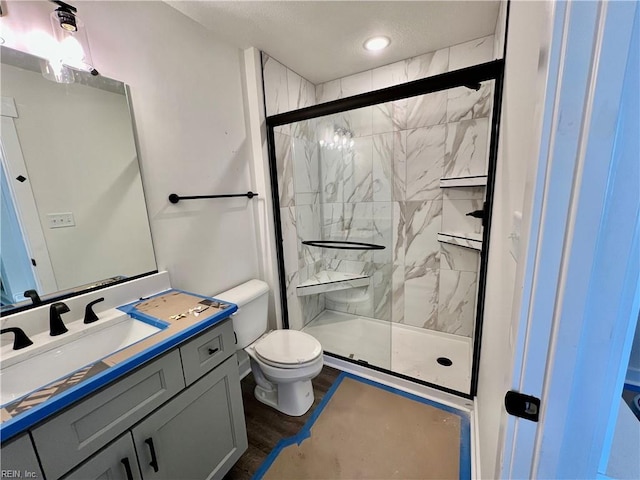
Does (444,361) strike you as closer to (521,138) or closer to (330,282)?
(330,282)

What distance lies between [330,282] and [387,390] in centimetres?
104

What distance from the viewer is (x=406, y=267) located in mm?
2438

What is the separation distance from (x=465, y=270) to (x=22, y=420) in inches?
98.5

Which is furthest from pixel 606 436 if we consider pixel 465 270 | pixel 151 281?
pixel 465 270

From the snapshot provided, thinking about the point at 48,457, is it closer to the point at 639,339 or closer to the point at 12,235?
the point at 12,235

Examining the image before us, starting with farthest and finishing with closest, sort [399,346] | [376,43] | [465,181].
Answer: [399,346] → [465,181] → [376,43]

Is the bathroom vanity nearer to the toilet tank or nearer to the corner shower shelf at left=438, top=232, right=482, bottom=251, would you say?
the toilet tank

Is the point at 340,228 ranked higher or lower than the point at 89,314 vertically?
higher

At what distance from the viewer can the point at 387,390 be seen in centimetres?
185

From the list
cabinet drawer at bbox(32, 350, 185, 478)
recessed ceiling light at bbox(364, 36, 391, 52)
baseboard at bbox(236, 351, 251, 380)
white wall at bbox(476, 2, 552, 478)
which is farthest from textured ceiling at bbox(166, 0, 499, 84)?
baseboard at bbox(236, 351, 251, 380)

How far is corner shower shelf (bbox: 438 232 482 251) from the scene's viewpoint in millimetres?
1890

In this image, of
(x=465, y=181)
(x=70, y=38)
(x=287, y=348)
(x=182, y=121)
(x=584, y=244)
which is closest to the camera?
(x=584, y=244)

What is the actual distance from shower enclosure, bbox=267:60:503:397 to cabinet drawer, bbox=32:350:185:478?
130 centimetres

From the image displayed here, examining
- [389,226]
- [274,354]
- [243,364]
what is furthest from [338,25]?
[243,364]
